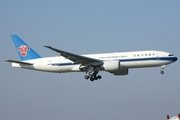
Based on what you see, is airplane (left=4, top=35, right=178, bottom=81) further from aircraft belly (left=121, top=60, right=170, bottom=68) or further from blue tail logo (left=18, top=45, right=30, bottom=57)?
blue tail logo (left=18, top=45, right=30, bottom=57)

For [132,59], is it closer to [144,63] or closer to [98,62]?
[144,63]

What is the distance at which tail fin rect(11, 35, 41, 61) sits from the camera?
54250 millimetres

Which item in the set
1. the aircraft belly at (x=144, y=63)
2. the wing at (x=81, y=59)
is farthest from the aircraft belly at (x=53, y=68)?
the aircraft belly at (x=144, y=63)

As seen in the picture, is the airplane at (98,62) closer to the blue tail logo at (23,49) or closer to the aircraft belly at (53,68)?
the aircraft belly at (53,68)

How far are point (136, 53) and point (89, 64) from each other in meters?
7.30

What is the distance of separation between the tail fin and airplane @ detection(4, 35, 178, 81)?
164 centimetres

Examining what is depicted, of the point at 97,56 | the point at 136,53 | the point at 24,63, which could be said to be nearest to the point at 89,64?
the point at 97,56

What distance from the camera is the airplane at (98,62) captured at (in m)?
47.8

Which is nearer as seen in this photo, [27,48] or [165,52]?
[165,52]

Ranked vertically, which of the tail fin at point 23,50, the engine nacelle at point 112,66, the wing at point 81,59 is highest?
the tail fin at point 23,50

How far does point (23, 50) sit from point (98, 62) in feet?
47.2

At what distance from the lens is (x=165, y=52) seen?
49.1 meters

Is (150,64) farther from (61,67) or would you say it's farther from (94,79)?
(61,67)

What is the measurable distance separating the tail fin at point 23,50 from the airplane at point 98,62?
5.39 ft
